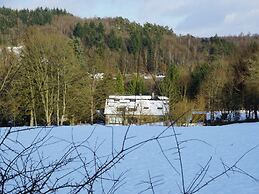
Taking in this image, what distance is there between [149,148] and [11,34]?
30.5 ft

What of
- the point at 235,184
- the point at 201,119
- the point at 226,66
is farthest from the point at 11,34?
the point at 226,66

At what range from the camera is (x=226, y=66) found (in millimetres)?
35438

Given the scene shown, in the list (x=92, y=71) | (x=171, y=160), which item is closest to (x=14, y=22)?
(x=171, y=160)

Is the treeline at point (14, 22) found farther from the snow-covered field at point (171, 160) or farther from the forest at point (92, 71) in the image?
the snow-covered field at point (171, 160)

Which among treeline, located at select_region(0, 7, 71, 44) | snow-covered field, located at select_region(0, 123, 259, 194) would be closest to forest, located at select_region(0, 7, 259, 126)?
treeline, located at select_region(0, 7, 71, 44)

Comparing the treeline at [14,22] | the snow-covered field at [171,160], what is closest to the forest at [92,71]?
the treeline at [14,22]

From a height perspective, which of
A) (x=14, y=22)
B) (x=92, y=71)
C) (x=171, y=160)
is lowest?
(x=171, y=160)

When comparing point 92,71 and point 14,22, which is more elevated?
point 92,71

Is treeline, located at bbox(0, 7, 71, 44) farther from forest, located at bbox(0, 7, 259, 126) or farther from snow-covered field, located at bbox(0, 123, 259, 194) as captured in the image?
snow-covered field, located at bbox(0, 123, 259, 194)

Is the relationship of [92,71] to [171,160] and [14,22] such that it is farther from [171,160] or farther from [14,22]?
[14,22]

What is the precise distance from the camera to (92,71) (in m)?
10.9

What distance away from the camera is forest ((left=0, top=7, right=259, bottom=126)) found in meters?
1.46

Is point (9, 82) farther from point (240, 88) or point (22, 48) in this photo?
point (240, 88)

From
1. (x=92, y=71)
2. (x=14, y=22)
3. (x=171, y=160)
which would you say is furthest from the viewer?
(x=92, y=71)
